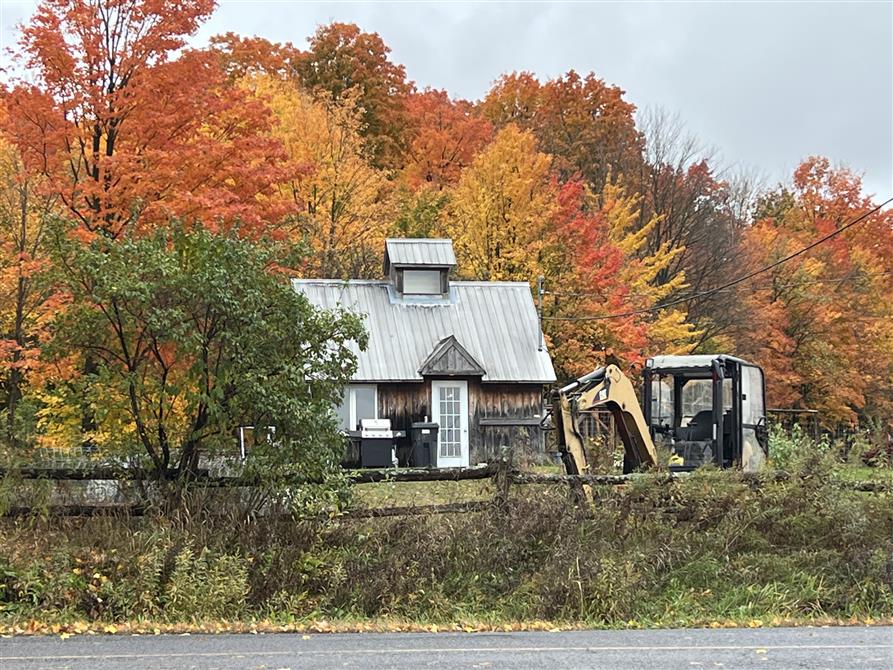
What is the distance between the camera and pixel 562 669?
7980 mm

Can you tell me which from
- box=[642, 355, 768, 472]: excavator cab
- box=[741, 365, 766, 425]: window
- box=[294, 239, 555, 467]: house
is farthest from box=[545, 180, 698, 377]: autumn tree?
box=[741, 365, 766, 425]: window

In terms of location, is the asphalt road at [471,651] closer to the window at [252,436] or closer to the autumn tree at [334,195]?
the window at [252,436]

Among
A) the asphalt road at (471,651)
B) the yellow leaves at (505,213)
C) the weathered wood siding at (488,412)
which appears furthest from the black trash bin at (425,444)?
the asphalt road at (471,651)

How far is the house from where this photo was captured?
24.7 metres

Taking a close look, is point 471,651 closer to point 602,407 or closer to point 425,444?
point 602,407

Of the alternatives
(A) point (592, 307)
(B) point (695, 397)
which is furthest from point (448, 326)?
(B) point (695, 397)

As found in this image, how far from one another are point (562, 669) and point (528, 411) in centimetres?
1754

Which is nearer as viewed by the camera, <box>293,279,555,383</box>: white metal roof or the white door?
the white door

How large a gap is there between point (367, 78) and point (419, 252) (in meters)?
23.2

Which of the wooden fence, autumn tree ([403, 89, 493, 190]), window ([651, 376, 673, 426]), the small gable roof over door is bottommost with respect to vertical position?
the wooden fence

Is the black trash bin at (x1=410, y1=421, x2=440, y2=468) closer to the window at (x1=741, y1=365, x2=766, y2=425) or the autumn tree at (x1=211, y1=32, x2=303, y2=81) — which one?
the window at (x1=741, y1=365, x2=766, y2=425)

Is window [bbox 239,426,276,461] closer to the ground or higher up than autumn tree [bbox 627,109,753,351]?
closer to the ground

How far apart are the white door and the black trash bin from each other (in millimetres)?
269

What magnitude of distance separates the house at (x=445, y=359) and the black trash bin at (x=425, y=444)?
0.32 metres
